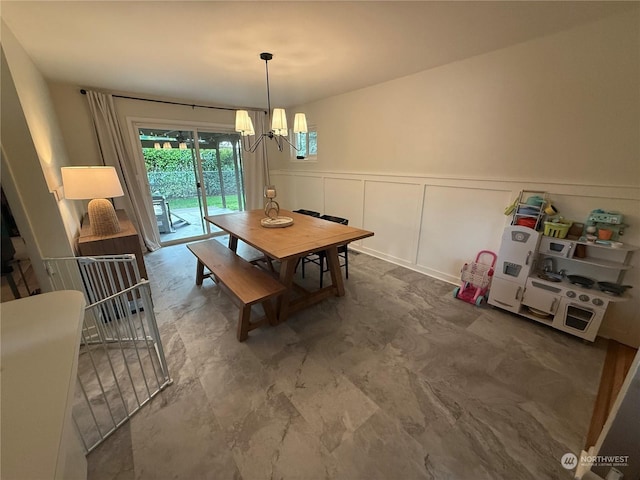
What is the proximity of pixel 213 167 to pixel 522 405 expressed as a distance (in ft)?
17.0

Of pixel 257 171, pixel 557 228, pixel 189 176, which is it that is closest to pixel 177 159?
pixel 189 176

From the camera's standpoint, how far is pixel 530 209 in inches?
88.9

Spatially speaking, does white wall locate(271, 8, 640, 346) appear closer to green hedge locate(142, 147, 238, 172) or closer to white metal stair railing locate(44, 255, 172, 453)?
green hedge locate(142, 147, 238, 172)

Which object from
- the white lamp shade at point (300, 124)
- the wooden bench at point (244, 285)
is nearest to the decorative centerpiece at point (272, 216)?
the wooden bench at point (244, 285)

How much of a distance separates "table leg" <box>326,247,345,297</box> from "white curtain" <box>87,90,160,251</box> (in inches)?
127

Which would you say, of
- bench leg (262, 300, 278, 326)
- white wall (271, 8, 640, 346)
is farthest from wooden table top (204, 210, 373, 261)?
white wall (271, 8, 640, 346)

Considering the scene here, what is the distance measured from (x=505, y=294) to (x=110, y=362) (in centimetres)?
304

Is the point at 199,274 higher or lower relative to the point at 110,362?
lower

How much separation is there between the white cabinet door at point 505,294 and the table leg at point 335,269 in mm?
1483

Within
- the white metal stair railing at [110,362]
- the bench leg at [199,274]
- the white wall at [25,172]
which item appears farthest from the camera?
the bench leg at [199,274]

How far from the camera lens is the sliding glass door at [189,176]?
4199 mm

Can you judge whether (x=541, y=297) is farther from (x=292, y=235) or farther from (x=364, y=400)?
(x=292, y=235)

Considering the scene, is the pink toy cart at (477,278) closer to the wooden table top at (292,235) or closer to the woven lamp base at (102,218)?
the wooden table top at (292,235)

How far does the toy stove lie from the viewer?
6.23ft
